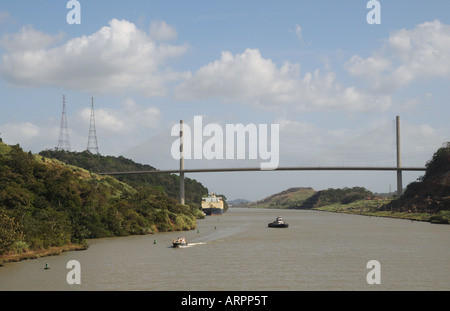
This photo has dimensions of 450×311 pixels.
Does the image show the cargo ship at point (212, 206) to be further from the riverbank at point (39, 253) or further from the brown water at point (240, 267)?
the riverbank at point (39, 253)

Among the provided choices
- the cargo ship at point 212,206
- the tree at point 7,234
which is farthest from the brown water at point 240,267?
the cargo ship at point 212,206

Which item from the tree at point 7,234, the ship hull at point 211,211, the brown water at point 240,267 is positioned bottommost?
the ship hull at point 211,211

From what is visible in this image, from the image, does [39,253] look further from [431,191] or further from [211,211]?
[211,211]

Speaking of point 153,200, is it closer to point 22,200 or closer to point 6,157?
point 6,157

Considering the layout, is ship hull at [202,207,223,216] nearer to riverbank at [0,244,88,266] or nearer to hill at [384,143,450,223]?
hill at [384,143,450,223]

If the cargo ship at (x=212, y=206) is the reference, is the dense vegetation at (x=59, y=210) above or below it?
above
